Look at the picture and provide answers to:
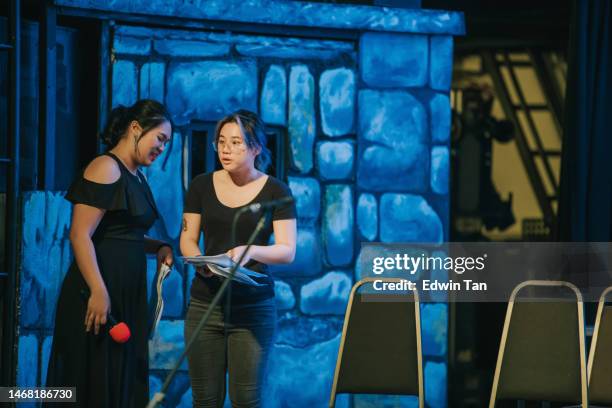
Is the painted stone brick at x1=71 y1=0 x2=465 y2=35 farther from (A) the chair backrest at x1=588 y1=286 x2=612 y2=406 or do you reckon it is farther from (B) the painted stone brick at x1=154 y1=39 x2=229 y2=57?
(A) the chair backrest at x1=588 y1=286 x2=612 y2=406

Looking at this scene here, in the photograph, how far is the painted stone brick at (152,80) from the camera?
4.74 m

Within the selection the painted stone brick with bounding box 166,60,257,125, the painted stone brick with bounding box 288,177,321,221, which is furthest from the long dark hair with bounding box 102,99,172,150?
the painted stone brick with bounding box 288,177,321,221

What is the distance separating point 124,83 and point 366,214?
1.43 metres

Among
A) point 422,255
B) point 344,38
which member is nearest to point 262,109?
point 344,38

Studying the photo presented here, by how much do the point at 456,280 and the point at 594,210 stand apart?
0.84 m

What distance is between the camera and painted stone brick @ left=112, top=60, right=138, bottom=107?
4.68m

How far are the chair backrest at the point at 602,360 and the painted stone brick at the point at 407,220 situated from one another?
1293mm

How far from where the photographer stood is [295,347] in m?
5.02

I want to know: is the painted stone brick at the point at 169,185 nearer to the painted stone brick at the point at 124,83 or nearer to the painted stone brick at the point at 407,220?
the painted stone brick at the point at 124,83

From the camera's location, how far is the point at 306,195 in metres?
5.00

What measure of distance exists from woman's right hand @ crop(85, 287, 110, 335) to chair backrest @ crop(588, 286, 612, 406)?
2.02 meters

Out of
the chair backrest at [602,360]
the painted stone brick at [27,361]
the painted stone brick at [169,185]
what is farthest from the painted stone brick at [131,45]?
the chair backrest at [602,360]

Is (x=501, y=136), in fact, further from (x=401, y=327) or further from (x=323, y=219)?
(x=401, y=327)

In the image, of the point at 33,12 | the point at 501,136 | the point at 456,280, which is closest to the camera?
the point at 33,12
